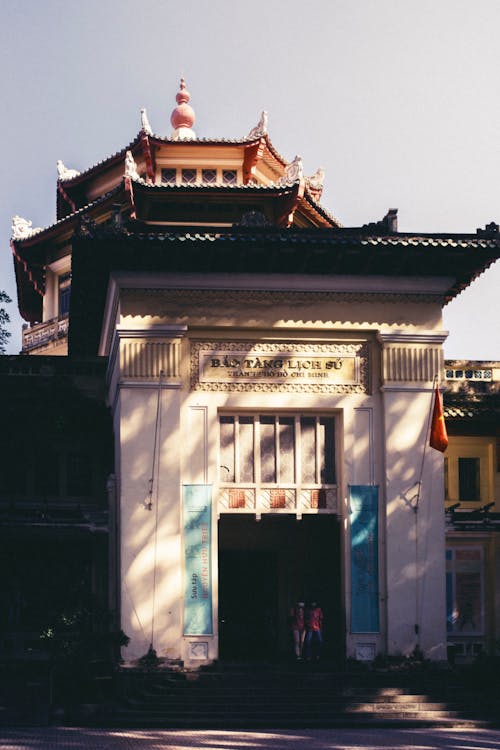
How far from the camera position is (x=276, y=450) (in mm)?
23516

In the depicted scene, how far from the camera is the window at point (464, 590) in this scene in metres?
26.2

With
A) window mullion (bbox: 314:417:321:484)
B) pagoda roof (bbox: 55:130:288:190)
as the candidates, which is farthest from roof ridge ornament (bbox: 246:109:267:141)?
window mullion (bbox: 314:417:321:484)

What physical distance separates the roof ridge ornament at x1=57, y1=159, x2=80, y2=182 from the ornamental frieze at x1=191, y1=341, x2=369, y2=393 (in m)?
16.0

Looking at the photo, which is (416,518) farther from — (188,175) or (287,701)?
(188,175)

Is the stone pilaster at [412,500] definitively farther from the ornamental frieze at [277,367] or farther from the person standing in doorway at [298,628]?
the person standing in doorway at [298,628]

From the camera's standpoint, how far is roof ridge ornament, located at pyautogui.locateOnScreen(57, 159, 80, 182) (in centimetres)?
3762

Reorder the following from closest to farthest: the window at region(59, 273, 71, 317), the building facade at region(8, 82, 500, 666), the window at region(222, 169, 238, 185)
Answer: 1. the building facade at region(8, 82, 500, 666)
2. the window at region(222, 169, 238, 185)
3. the window at region(59, 273, 71, 317)

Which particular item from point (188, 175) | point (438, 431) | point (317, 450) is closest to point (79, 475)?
point (317, 450)

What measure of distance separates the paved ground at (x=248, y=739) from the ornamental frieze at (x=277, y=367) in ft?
22.8

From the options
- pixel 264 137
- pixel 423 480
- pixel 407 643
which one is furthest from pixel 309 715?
pixel 264 137

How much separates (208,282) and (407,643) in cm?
818

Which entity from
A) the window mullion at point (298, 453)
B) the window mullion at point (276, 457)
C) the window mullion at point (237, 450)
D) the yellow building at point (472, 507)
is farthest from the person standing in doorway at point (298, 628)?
the yellow building at point (472, 507)

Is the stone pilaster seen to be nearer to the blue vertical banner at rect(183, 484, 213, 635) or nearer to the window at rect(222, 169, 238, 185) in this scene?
the blue vertical banner at rect(183, 484, 213, 635)

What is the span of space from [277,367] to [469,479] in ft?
21.8
